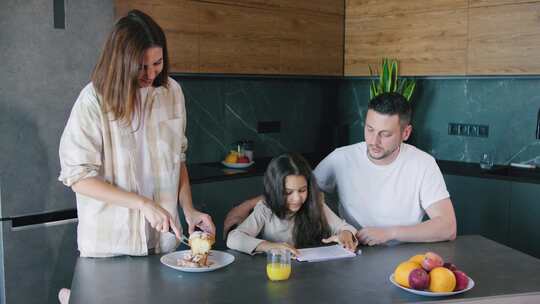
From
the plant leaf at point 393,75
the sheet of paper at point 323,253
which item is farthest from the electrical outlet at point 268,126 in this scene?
the sheet of paper at point 323,253

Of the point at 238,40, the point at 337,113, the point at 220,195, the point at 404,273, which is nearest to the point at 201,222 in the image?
the point at 404,273

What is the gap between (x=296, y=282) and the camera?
1.83 metres

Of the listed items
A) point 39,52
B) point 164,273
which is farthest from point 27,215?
point 164,273

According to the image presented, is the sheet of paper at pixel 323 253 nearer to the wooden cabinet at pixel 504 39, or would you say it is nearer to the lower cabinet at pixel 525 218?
the lower cabinet at pixel 525 218

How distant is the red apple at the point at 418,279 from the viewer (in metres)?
1.74

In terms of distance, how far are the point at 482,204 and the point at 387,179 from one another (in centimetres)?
139

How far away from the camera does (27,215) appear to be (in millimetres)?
2824

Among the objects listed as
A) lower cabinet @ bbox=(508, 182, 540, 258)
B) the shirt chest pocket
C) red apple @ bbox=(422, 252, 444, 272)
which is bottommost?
lower cabinet @ bbox=(508, 182, 540, 258)

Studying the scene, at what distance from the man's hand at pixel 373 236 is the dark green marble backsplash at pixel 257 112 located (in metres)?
1.89

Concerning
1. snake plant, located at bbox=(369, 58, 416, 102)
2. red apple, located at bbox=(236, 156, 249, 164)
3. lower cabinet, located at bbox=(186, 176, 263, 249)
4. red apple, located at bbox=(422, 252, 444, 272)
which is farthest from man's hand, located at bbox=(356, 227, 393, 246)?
snake plant, located at bbox=(369, 58, 416, 102)

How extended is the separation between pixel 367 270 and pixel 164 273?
65 cm

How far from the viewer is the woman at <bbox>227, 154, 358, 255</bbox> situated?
7.89 ft

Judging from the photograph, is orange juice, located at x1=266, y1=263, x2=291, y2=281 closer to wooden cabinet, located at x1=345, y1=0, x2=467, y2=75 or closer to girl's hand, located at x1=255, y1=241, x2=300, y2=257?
girl's hand, located at x1=255, y1=241, x2=300, y2=257

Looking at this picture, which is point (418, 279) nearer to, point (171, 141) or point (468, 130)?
point (171, 141)
